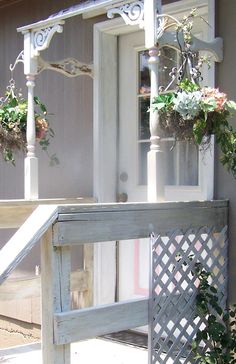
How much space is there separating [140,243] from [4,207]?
1114mm

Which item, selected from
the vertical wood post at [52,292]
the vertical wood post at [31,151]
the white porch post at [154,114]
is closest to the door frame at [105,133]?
the vertical wood post at [31,151]

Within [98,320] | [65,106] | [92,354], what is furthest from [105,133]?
[98,320]

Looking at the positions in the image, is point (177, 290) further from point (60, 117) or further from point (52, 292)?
point (60, 117)

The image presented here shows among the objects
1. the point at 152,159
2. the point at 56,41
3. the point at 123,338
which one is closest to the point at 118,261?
the point at 123,338

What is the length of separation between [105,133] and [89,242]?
5.98ft

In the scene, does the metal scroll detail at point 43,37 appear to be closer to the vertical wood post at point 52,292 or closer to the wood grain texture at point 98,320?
the vertical wood post at point 52,292

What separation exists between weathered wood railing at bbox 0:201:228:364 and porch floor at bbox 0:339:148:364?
2.37 feet

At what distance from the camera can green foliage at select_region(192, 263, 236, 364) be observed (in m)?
3.08

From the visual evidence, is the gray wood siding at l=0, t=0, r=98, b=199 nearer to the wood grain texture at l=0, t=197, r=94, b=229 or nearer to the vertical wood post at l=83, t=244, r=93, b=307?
the vertical wood post at l=83, t=244, r=93, b=307

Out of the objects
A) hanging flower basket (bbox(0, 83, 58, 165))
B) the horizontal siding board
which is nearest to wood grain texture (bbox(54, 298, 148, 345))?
the horizontal siding board

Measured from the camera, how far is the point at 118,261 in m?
4.41

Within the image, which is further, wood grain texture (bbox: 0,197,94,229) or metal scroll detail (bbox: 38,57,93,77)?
metal scroll detail (bbox: 38,57,93,77)

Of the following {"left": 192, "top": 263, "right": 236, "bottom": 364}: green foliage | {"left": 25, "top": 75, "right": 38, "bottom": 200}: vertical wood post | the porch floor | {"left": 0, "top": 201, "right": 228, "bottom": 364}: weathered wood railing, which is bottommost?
the porch floor

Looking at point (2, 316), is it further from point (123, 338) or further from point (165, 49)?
point (165, 49)
